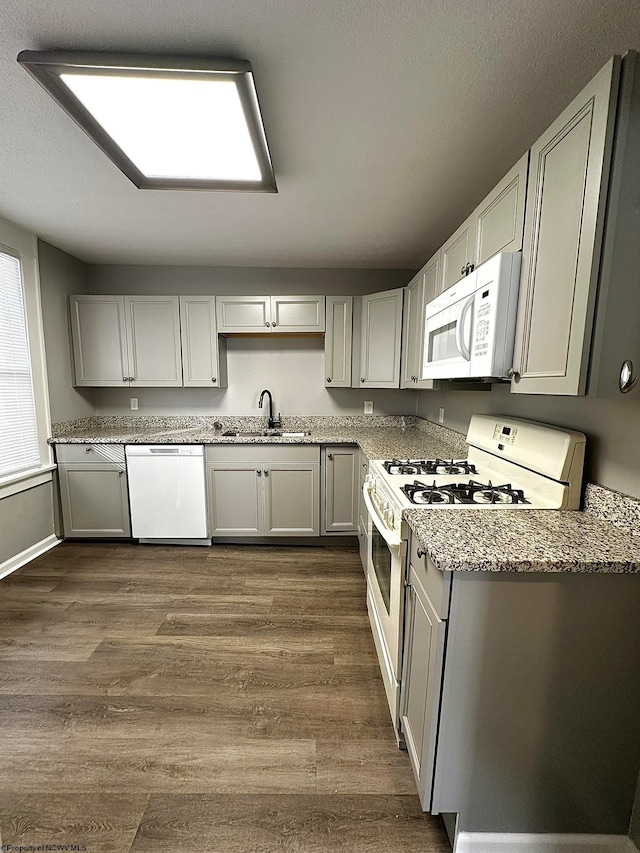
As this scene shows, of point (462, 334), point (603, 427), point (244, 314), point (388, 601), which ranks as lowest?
point (388, 601)

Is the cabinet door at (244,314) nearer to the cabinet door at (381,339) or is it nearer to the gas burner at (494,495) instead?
the cabinet door at (381,339)

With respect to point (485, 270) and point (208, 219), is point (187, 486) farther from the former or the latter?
point (485, 270)

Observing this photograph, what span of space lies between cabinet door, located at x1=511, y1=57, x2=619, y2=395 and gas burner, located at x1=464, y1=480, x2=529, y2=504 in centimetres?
42

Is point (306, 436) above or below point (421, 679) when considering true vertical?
above

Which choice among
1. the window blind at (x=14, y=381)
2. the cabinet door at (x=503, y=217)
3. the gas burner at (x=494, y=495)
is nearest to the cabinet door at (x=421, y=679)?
the gas burner at (x=494, y=495)

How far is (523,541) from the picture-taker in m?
1.00

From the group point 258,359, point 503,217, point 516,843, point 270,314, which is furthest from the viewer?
point 258,359

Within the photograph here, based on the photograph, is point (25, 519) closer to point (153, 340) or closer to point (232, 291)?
point (153, 340)

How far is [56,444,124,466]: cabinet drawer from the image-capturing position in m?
2.90

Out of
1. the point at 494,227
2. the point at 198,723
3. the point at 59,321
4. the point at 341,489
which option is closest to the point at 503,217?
the point at 494,227

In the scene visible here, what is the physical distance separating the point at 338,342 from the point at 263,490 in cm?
144

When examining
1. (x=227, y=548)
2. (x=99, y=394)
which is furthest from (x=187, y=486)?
(x=99, y=394)

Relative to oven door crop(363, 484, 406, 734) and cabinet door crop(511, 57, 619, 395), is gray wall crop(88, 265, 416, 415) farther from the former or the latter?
cabinet door crop(511, 57, 619, 395)

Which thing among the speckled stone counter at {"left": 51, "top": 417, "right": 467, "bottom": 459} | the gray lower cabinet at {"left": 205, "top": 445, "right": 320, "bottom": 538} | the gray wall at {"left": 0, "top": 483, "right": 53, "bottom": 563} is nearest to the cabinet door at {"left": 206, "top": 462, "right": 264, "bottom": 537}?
the gray lower cabinet at {"left": 205, "top": 445, "right": 320, "bottom": 538}
